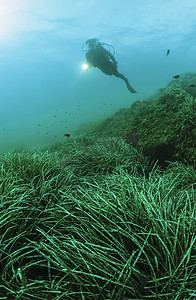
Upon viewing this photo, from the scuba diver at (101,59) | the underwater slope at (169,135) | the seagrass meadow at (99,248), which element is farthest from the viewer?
the scuba diver at (101,59)

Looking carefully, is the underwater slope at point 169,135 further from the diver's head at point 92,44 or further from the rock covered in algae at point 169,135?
the diver's head at point 92,44

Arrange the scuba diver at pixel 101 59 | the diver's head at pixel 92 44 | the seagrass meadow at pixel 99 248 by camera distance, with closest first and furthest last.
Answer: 1. the seagrass meadow at pixel 99 248
2. the scuba diver at pixel 101 59
3. the diver's head at pixel 92 44

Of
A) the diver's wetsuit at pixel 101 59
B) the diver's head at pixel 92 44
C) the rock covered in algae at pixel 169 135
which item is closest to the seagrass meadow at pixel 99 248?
the rock covered in algae at pixel 169 135

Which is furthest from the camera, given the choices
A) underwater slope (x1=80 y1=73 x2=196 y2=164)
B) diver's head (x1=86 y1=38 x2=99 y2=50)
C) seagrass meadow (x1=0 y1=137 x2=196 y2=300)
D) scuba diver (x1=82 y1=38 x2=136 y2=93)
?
diver's head (x1=86 y1=38 x2=99 y2=50)

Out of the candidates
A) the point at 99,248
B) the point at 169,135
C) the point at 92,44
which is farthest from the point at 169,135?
the point at 92,44

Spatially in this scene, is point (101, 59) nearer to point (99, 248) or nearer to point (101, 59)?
point (101, 59)

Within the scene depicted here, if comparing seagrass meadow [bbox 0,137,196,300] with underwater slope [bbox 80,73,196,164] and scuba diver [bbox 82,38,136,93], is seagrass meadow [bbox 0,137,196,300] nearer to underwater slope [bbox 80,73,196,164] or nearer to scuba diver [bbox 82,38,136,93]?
underwater slope [bbox 80,73,196,164]

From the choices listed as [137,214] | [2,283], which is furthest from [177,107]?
[2,283]

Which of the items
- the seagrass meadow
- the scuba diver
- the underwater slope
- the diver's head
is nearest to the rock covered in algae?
the underwater slope

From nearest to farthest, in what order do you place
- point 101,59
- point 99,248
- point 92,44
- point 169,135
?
point 99,248
point 169,135
point 101,59
point 92,44

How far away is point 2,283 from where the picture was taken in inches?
42.9

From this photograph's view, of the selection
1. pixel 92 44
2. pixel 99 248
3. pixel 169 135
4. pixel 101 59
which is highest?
pixel 92 44

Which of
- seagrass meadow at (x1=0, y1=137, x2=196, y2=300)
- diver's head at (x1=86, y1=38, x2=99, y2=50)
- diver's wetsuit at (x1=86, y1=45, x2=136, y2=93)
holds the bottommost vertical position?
seagrass meadow at (x1=0, y1=137, x2=196, y2=300)

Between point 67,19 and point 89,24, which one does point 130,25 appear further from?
point 67,19
